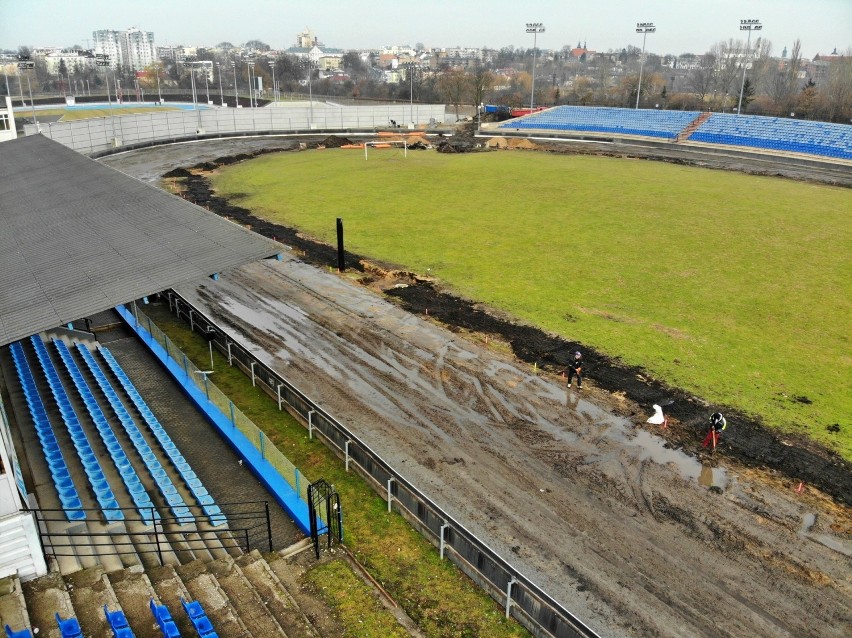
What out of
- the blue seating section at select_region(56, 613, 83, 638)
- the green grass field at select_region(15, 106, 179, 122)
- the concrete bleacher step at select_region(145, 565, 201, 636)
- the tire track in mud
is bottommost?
the tire track in mud

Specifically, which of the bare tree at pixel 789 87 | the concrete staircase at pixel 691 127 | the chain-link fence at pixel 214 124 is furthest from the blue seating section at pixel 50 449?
the bare tree at pixel 789 87

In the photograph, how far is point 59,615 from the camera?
9219mm

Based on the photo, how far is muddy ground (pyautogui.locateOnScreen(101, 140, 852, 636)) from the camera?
11578 mm

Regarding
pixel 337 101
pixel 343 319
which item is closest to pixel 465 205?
pixel 343 319

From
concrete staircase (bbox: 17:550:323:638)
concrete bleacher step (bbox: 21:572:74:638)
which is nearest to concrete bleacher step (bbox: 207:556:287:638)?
concrete staircase (bbox: 17:550:323:638)

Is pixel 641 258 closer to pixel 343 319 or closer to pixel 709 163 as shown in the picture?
pixel 343 319

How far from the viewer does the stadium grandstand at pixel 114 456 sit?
389 inches

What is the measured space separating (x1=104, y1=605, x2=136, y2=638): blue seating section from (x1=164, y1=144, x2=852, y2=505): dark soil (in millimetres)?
13324

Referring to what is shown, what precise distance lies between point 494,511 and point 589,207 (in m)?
31.9

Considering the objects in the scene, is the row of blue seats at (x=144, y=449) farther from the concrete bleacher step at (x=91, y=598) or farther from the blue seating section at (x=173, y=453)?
the concrete bleacher step at (x=91, y=598)

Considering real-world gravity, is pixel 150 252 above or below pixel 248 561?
above

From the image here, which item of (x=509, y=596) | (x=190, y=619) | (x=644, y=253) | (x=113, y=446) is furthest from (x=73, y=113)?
(x=509, y=596)

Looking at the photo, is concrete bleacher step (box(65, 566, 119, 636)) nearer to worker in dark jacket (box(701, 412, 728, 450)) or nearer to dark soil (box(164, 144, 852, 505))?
dark soil (box(164, 144, 852, 505))

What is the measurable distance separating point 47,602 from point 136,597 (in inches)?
50.9
